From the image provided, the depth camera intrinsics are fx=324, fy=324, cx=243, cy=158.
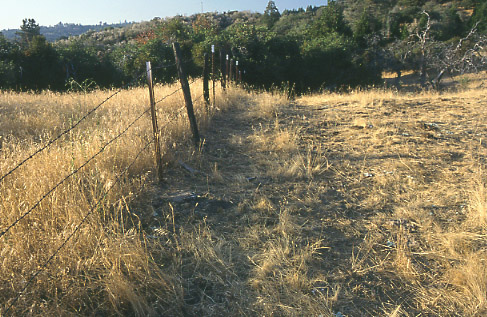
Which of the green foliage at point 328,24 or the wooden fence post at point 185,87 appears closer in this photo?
the wooden fence post at point 185,87

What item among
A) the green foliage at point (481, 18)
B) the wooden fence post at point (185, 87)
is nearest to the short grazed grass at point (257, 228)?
the wooden fence post at point (185, 87)

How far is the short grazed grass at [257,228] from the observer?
2.23 meters

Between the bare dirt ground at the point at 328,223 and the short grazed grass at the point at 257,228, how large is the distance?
1cm

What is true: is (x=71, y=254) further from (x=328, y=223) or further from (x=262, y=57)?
(x=262, y=57)

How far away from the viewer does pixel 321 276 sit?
8.36 ft

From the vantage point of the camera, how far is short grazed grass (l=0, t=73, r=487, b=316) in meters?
2.23

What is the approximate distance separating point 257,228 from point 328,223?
0.75m

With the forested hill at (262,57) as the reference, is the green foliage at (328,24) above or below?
above

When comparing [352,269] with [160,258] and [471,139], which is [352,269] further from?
[471,139]

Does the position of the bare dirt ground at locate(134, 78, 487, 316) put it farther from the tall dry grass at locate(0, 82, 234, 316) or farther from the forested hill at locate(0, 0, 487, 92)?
the forested hill at locate(0, 0, 487, 92)

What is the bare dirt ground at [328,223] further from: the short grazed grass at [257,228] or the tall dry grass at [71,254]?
the tall dry grass at [71,254]

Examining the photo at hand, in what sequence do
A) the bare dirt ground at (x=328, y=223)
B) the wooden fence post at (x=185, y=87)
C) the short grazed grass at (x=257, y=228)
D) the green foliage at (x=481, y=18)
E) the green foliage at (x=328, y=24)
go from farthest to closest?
the green foliage at (x=481, y=18), the green foliage at (x=328, y=24), the wooden fence post at (x=185, y=87), the bare dirt ground at (x=328, y=223), the short grazed grass at (x=257, y=228)

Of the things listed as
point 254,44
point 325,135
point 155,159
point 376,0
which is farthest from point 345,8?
point 155,159

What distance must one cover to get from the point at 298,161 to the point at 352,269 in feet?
7.28
